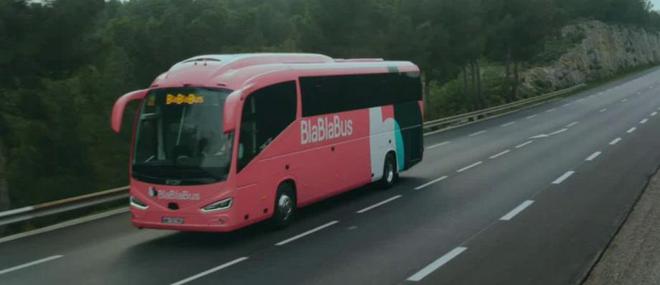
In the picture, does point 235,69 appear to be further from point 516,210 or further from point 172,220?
point 516,210

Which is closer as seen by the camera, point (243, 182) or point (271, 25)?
point (243, 182)

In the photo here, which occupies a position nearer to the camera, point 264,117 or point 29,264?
point 29,264

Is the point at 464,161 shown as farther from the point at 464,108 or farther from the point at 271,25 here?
the point at 271,25

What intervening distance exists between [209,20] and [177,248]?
34184mm

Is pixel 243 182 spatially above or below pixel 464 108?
above

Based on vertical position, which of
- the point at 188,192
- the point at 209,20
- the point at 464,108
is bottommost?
the point at 464,108

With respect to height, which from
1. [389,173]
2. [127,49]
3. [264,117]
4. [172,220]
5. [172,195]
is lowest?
[389,173]

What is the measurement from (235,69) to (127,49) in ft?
90.6

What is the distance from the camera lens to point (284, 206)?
13789 millimetres

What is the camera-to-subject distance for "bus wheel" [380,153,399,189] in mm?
18594

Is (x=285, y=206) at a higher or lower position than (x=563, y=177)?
higher

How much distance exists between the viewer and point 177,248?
1243 cm

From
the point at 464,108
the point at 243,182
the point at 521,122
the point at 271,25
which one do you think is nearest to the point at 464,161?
the point at 243,182

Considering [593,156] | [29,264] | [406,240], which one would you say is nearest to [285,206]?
[406,240]
